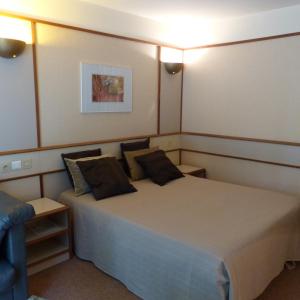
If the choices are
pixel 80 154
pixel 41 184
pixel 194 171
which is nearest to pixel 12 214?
pixel 41 184

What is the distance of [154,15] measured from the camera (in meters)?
3.53

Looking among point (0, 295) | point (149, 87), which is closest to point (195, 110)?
point (149, 87)

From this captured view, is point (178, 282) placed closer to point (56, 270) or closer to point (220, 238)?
point (220, 238)

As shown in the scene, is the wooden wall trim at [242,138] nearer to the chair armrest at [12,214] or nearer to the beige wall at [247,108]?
the beige wall at [247,108]

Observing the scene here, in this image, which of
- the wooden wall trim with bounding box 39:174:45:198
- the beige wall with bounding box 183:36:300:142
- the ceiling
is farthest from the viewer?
the beige wall with bounding box 183:36:300:142

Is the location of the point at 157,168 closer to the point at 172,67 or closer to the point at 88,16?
the point at 172,67

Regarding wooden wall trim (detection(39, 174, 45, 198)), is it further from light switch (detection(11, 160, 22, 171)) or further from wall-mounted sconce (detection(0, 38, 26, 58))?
wall-mounted sconce (detection(0, 38, 26, 58))

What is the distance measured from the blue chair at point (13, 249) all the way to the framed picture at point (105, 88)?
55.9 inches

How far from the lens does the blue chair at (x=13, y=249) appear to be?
195cm

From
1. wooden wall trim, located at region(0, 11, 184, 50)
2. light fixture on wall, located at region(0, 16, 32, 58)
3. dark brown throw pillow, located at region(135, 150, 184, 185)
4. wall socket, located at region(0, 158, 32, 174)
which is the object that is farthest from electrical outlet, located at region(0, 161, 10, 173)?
dark brown throw pillow, located at region(135, 150, 184, 185)

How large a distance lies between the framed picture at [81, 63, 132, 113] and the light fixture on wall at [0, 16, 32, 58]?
0.62m

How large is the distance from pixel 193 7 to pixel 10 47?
1.86 metres

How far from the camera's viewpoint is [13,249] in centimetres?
203

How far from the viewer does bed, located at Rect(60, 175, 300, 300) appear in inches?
75.5
